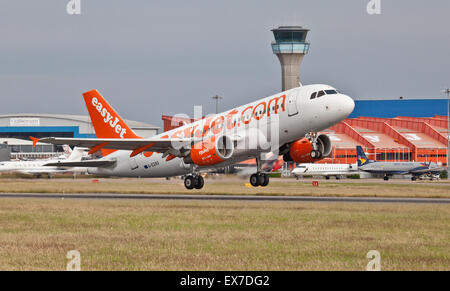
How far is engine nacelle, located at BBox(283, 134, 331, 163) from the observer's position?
46.8m

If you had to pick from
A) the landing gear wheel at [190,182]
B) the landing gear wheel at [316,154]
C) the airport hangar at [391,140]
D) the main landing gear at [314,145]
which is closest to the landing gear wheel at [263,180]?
the main landing gear at [314,145]

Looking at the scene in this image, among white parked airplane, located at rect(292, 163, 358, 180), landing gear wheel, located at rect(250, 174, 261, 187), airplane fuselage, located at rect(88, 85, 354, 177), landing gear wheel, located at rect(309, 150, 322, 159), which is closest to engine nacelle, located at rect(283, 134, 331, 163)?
landing gear wheel, located at rect(309, 150, 322, 159)

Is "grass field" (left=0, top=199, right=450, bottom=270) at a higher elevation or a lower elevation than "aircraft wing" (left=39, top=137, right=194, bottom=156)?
lower

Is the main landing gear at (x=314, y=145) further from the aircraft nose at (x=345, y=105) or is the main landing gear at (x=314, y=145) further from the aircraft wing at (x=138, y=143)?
the aircraft wing at (x=138, y=143)

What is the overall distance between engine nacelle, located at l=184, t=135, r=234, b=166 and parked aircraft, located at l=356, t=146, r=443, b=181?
7693cm

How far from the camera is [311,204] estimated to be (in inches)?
1838

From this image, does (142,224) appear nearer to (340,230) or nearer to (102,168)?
(340,230)

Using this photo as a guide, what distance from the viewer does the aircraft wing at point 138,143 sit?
157ft


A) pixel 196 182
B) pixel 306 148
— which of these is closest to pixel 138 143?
pixel 196 182

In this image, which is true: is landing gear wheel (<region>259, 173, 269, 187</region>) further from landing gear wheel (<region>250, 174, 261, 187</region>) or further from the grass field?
the grass field

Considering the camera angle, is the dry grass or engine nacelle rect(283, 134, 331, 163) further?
the dry grass

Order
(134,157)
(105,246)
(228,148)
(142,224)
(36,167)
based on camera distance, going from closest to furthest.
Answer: (105,246)
(142,224)
(228,148)
(134,157)
(36,167)
